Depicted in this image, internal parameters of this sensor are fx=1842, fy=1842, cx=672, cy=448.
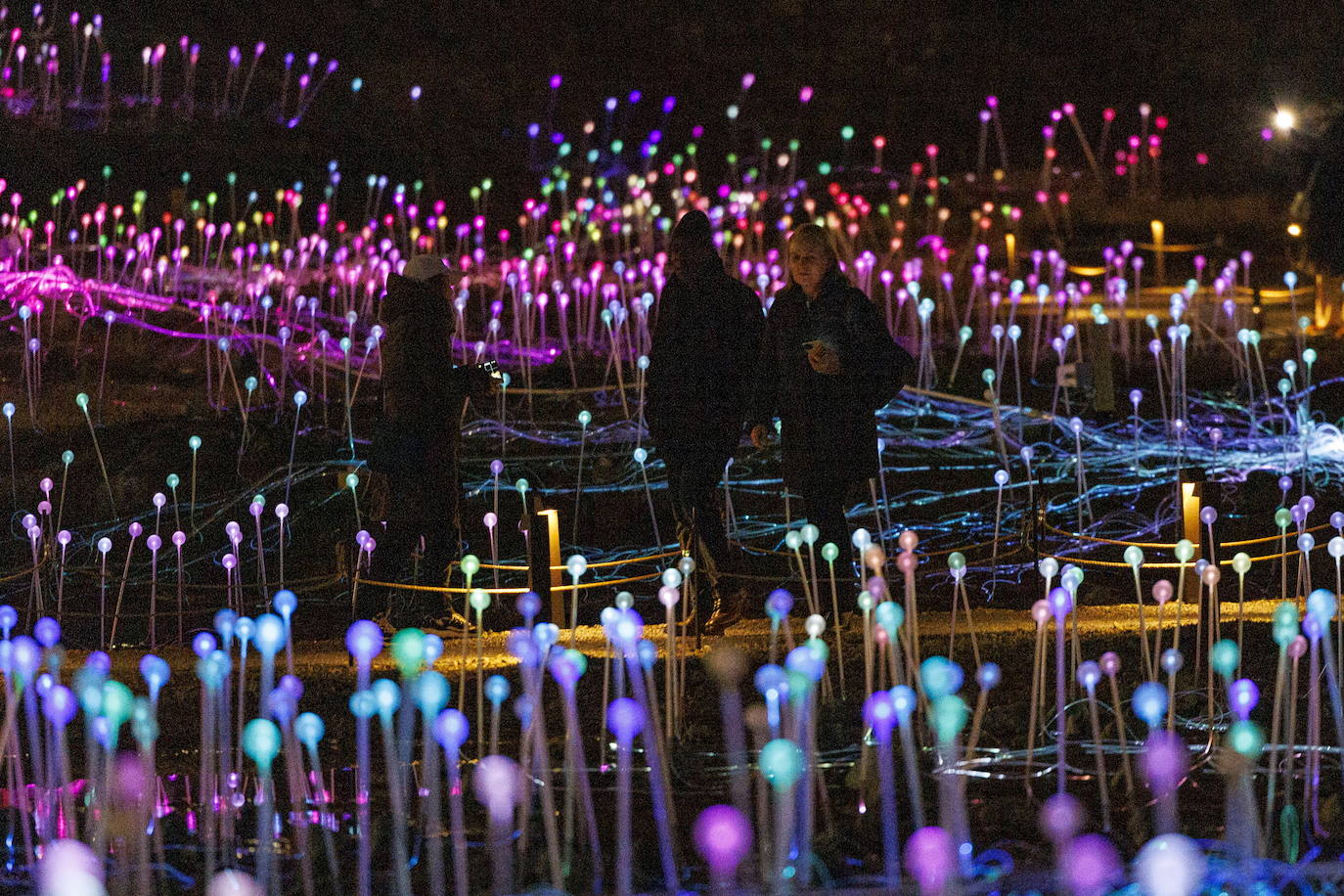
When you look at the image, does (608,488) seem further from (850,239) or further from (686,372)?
(850,239)

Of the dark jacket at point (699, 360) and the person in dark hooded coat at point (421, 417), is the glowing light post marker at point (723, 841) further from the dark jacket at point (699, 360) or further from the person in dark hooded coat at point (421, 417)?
the person in dark hooded coat at point (421, 417)

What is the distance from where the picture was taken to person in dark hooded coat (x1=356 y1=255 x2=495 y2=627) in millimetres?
7000

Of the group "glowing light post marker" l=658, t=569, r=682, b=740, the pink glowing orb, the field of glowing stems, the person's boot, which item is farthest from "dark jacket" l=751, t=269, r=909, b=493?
the pink glowing orb

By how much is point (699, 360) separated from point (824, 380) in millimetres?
463

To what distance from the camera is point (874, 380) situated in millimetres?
6758

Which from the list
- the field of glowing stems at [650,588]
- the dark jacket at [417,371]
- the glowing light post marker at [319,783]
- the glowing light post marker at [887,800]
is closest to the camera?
the glowing light post marker at [887,800]

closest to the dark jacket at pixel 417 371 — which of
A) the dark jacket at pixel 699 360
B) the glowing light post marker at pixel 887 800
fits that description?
the dark jacket at pixel 699 360

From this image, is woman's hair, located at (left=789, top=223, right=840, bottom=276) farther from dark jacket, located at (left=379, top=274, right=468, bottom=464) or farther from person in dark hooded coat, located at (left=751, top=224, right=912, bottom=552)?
dark jacket, located at (left=379, top=274, right=468, bottom=464)

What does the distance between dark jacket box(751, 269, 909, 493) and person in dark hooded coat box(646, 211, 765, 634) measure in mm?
134

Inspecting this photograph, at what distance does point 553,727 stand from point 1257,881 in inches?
95.3

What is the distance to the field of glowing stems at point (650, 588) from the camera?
14.7ft

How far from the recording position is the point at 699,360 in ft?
22.2

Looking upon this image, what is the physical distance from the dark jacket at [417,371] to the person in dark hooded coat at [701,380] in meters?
0.83

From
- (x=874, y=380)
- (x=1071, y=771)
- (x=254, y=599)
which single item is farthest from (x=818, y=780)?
(x=254, y=599)
